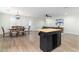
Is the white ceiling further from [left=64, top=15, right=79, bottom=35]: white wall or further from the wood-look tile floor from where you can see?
the wood-look tile floor

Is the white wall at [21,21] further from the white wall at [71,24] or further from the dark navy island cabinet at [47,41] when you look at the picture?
the white wall at [71,24]

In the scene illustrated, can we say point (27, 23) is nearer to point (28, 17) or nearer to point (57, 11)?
point (28, 17)

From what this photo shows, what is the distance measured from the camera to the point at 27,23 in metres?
3.39

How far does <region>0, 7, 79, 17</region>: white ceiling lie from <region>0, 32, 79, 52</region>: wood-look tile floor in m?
0.79

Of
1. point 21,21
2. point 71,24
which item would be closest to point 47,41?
point 71,24

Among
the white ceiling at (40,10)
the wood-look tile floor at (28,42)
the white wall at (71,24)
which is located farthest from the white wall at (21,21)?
the white wall at (71,24)

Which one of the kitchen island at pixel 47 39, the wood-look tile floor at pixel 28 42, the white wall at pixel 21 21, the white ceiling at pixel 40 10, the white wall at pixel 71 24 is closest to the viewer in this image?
the white ceiling at pixel 40 10

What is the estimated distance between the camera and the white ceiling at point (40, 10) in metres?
2.94

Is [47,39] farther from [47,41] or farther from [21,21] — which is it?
[21,21]

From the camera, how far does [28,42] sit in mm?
4520

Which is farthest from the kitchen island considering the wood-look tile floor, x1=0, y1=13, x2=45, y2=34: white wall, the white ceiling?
the white ceiling

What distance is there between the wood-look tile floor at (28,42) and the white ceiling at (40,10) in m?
0.79
